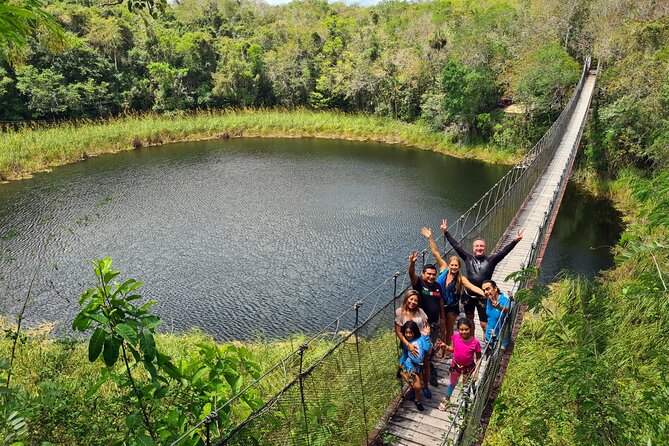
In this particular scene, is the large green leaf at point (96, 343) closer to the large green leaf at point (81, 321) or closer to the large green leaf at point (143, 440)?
the large green leaf at point (81, 321)

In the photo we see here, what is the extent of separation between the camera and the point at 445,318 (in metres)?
3.20

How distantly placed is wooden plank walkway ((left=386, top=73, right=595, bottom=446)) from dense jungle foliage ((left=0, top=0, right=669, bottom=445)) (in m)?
0.38

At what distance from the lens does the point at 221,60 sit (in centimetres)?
1984

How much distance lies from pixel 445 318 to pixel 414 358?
1.60 feet

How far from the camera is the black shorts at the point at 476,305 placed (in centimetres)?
324

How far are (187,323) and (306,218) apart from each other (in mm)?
4020

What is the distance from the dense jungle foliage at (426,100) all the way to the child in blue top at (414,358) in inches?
19.1

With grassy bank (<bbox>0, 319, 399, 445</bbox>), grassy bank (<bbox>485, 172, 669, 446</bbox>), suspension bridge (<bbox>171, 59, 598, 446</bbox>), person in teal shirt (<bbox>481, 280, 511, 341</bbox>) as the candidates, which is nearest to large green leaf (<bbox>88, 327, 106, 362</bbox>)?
grassy bank (<bbox>0, 319, 399, 445</bbox>)

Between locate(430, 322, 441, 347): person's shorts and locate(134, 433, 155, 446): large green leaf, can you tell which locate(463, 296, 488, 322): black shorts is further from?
locate(134, 433, 155, 446): large green leaf

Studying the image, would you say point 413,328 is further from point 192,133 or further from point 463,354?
point 192,133

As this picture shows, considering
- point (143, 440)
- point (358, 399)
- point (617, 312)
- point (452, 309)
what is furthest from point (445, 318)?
point (617, 312)

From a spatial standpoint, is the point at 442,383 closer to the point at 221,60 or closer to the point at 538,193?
the point at 538,193

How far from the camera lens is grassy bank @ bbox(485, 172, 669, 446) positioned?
1.86 meters

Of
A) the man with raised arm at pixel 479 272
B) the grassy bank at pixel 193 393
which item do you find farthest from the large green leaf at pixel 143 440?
the man with raised arm at pixel 479 272
